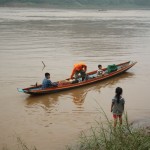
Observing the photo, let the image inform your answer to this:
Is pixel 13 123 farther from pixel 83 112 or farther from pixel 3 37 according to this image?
pixel 3 37

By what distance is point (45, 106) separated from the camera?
40.0ft

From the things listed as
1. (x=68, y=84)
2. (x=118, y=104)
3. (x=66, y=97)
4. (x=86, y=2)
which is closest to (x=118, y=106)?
(x=118, y=104)

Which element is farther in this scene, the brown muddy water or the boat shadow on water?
the boat shadow on water

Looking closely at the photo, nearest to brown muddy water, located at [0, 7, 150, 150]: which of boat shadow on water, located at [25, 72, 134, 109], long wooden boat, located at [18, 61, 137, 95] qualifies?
boat shadow on water, located at [25, 72, 134, 109]

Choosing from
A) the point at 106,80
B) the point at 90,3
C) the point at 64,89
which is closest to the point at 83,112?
the point at 64,89

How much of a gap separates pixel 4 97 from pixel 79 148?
6.13m

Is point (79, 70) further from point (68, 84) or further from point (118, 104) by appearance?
point (118, 104)

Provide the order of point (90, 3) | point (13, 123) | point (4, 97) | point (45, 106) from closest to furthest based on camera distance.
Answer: point (13, 123), point (45, 106), point (4, 97), point (90, 3)

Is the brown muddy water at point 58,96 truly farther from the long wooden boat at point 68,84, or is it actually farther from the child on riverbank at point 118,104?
the child on riverbank at point 118,104

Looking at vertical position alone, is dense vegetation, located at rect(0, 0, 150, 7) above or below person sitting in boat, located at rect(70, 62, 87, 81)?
above

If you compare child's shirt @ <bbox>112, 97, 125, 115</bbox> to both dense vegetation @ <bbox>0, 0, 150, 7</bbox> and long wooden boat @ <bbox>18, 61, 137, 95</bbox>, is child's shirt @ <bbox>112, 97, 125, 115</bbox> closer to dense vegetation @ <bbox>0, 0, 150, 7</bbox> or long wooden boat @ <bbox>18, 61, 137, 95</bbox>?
long wooden boat @ <bbox>18, 61, 137, 95</bbox>

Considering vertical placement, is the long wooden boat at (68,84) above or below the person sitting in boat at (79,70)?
below

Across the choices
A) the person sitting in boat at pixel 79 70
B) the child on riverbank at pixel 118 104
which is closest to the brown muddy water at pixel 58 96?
the person sitting in boat at pixel 79 70

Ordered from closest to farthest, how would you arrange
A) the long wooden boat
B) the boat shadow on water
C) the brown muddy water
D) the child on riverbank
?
the child on riverbank → the brown muddy water → the boat shadow on water → the long wooden boat
